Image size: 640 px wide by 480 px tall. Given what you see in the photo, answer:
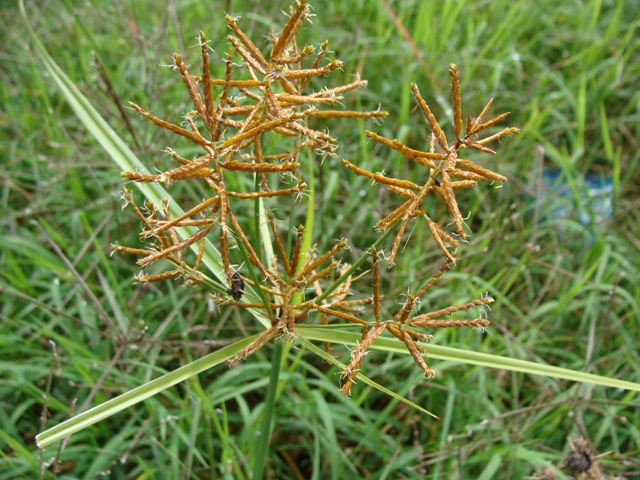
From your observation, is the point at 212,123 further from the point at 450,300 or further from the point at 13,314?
the point at 13,314

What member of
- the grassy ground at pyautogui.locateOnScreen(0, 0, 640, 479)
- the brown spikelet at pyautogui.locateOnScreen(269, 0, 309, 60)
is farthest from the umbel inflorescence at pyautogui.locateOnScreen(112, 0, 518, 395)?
the grassy ground at pyautogui.locateOnScreen(0, 0, 640, 479)

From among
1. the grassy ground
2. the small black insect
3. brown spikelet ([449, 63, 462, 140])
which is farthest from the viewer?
the grassy ground

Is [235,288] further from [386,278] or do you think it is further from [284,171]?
[386,278]

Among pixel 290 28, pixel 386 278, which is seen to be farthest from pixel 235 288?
pixel 386 278

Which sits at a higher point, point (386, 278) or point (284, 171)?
point (284, 171)

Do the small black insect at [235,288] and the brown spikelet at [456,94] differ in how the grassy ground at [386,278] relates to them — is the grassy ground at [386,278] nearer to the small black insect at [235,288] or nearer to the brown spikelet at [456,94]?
the small black insect at [235,288]

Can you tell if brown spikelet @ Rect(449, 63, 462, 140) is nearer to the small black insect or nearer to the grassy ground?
the small black insect

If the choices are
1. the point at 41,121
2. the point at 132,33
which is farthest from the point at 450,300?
the point at 41,121

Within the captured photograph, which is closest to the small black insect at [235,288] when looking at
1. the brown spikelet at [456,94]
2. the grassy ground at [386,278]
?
the grassy ground at [386,278]

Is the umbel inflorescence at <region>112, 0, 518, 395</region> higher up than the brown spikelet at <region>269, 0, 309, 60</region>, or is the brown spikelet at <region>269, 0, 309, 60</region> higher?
the brown spikelet at <region>269, 0, 309, 60</region>
